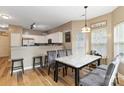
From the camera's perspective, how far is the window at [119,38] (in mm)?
3539

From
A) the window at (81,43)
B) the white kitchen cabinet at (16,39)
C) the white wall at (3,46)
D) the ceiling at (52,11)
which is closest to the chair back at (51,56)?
the ceiling at (52,11)

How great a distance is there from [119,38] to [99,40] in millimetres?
1095

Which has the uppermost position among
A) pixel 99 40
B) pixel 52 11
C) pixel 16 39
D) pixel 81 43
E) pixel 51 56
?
pixel 52 11

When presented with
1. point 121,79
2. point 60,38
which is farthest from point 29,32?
point 121,79

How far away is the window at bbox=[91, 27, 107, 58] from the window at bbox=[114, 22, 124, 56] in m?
0.58

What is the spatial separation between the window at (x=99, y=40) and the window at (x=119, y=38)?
1.92 feet

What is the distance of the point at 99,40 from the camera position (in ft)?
15.6

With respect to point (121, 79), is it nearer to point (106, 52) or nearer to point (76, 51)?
point (106, 52)

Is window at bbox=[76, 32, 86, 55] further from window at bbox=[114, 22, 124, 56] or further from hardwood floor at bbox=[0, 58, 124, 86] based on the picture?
hardwood floor at bbox=[0, 58, 124, 86]

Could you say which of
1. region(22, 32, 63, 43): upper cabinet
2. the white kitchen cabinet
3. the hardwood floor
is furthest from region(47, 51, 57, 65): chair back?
the white kitchen cabinet

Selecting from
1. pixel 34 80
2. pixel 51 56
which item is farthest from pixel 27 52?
pixel 34 80

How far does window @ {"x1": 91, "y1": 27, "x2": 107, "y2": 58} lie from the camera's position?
176 inches

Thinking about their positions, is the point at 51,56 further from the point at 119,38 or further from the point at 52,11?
the point at 119,38
